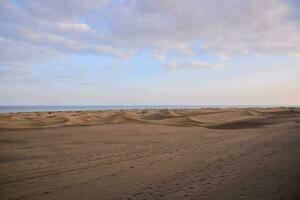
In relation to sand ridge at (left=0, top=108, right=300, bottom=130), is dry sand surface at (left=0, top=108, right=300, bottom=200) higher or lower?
lower

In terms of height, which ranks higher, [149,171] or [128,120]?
[128,120]

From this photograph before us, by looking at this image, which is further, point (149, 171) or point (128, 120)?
point (128, 120)

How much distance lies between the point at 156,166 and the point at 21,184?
4.15 metres

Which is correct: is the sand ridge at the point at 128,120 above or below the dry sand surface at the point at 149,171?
above

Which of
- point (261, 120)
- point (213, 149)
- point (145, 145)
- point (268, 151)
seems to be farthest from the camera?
point (261, 120)

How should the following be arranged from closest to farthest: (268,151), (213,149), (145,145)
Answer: (268,151) → (213,149) → (145,145)

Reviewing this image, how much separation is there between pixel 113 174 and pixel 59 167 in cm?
212

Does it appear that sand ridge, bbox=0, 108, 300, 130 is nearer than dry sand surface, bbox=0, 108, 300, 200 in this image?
No

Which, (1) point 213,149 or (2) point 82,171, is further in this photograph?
(1) point 213,149

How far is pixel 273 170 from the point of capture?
9852 millimetres

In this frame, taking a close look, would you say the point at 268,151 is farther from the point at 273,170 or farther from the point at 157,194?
the point at 157,194

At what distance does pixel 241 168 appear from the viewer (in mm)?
10438

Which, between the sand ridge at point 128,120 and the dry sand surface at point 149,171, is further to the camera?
the sand ridge at point 128,120

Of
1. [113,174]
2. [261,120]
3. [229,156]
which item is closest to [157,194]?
[113,174]
